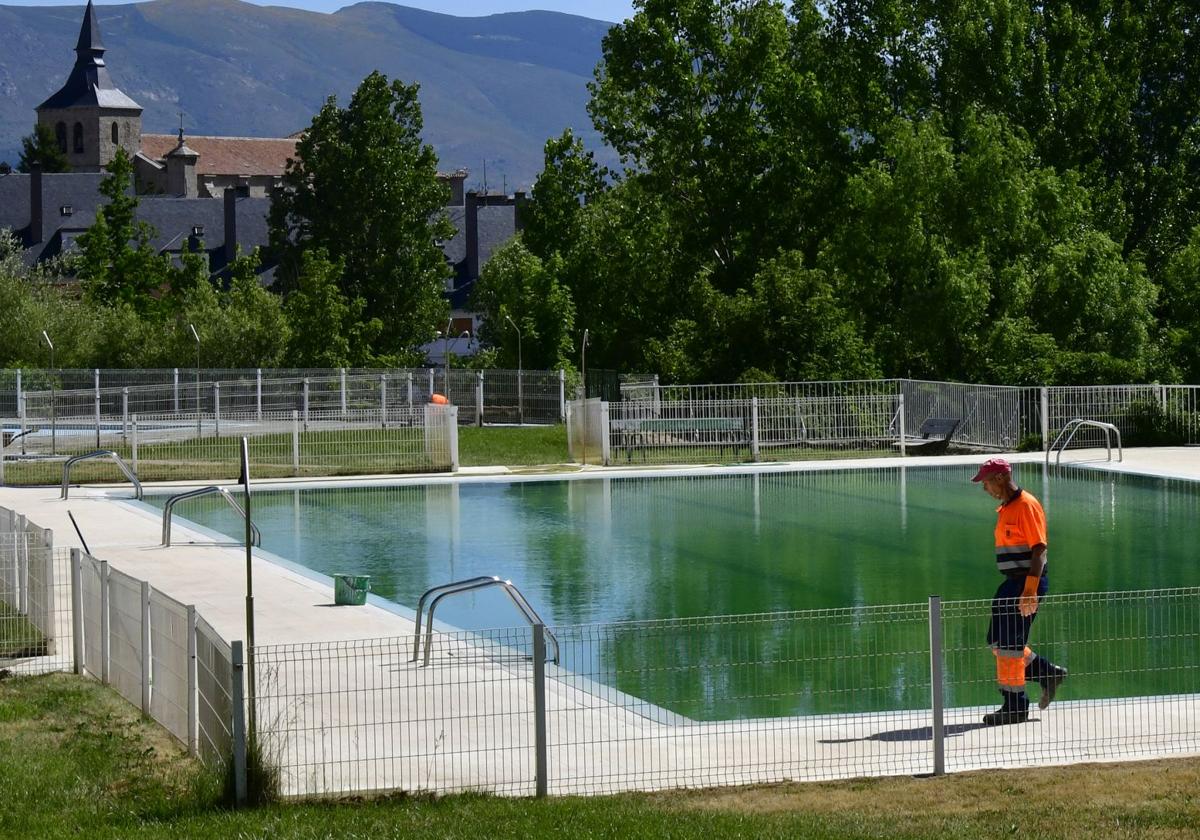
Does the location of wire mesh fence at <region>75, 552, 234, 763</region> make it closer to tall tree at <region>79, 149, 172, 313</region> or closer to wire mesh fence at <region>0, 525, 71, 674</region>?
wire mesh fence at <region>0, 525, 71, 674</region>

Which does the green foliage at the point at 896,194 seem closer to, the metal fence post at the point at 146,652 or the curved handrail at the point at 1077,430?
the curved handrail at the point at 1077,430

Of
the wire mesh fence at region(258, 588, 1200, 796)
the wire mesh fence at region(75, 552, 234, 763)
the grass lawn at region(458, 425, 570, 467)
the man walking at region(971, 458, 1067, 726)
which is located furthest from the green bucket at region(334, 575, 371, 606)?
the grass lawn at region(458, 425, 570, 467)

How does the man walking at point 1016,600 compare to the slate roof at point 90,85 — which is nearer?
the man walking at point 1016,600

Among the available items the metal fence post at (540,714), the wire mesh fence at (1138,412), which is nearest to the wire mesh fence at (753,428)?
the wire mesh fence at (1138,412)

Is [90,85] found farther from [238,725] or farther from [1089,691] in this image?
[238,725]

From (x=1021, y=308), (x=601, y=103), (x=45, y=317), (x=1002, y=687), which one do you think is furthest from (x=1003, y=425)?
(x=45, y=317)

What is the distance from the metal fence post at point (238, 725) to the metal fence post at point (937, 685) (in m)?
3.84

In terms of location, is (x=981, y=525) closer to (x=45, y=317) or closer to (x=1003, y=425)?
(x=1003, y=425)

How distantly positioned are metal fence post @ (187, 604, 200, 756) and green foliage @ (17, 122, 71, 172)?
14434 centimetres

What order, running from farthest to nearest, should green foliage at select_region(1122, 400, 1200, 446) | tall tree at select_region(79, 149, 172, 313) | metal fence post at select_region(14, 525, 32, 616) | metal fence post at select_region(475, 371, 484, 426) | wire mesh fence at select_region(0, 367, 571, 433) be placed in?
A: tall tree at select_region(79, 149, 172, 313) → metal fence post at select_region(475, 371, 484, 426) → wire mesh fence at select_region(0, 367, 571, 433) → green foliage at select_region(1122, 400, 1200, 446) → metal fence post at select_region(14, 525, 32, 616)

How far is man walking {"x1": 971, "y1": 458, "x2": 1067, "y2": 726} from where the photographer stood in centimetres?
1101

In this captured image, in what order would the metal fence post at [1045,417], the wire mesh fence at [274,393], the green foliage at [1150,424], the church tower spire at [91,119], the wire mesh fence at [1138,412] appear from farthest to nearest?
the church tower spire at [91,119]
the wire mesh fence at [274,393]
the green foliage at [1150,424]
the wire mesh fence at [1138,412]
the metal fence post at [1045,417]

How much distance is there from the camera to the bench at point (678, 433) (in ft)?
118

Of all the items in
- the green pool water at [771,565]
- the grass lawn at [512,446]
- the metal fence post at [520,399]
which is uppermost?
the metal fence post at [520,399]
